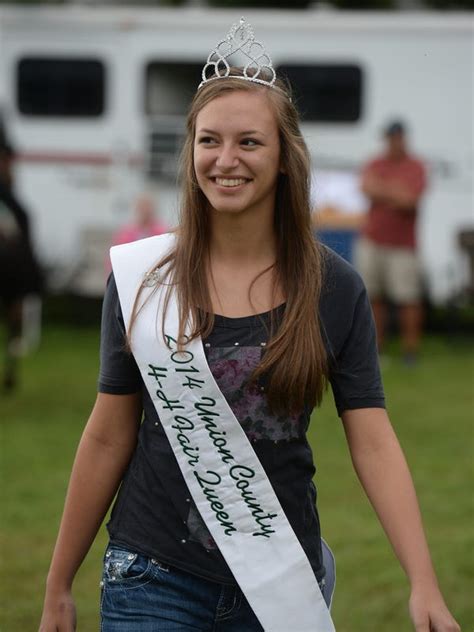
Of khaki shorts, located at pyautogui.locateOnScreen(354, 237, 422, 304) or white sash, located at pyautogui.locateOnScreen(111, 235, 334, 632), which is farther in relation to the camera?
khaki shorts, located at pyautogui.locateOnScreen(354, 237, 422, 304)

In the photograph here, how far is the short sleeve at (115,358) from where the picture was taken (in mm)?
2941

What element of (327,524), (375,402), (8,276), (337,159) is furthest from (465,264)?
(375,402)

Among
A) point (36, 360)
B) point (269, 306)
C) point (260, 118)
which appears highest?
point (260, 118)

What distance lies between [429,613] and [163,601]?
52cm

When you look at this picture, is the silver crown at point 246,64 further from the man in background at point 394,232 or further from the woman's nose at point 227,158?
the man in background at point 394,232

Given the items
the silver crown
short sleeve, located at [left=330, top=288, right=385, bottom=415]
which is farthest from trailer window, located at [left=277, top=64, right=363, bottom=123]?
short sleeve, located at [left=330, top=288, right=385, bottom=415]

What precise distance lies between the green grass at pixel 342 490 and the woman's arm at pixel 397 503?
7.71ft

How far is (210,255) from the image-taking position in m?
3.00

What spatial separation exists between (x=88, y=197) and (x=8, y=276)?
4728 mm

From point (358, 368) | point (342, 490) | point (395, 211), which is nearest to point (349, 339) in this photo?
point (358, 368)

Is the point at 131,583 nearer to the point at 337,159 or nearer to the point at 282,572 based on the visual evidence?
the point at 282,572

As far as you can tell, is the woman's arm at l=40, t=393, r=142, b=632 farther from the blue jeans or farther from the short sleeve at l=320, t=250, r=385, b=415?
the short sleeve at l=320, t=250, r=385, b=415

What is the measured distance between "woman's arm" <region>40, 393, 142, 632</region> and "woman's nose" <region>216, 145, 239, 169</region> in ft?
1.69

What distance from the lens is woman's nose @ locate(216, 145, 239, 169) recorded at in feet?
9.43
